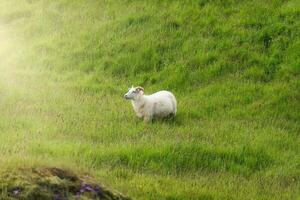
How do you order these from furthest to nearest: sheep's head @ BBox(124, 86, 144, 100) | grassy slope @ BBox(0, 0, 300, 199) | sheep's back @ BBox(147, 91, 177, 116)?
sheep's head @ BBox(124, 86, 144, 100), sheep's back @ BBox(147, 91, 177, 116), grassy slope @ BBox(0, 0, 300, 199)

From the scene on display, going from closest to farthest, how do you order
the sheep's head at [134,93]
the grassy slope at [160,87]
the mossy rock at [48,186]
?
the mossy rock at [48,186] → the grassy slope at [160,87] → the sheep's head at [134,93]

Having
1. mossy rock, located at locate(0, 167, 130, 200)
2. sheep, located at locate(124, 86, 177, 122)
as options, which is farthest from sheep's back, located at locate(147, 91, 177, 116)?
mossy rock, located at locate(0, 167, 130, 200)

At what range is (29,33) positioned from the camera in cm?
2989

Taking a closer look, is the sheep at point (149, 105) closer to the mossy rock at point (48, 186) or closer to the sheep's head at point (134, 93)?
the sheep's head at point (134, 93)

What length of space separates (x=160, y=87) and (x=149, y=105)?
4468 mm

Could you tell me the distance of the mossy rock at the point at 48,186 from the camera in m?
8.40

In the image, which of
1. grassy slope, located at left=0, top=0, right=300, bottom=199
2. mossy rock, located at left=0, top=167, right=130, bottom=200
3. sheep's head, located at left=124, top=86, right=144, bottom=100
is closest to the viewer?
mossy rock, located at left=0, top=167, right=130, bottom=200

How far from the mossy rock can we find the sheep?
1019cm

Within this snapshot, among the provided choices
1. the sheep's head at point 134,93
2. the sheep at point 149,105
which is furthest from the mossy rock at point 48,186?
the sheep's head at point 134,93

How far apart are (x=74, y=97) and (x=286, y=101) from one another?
7.01 meters

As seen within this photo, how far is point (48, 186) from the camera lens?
28.0 feet

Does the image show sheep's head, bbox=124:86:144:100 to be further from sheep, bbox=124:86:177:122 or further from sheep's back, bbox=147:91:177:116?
sheep's back, bbox=147:91:177:116

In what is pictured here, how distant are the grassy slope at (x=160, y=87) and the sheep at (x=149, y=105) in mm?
410

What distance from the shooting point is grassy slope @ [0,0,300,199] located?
14141 mm
